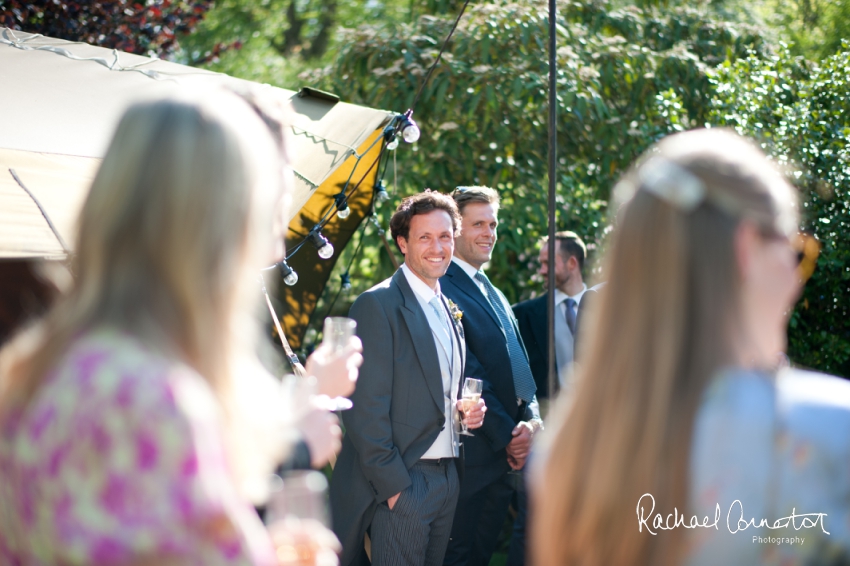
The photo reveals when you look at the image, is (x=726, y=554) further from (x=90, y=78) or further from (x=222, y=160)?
(x=90, y=78)

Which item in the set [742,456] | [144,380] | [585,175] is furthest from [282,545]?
[585,175]

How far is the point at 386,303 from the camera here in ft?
11.4

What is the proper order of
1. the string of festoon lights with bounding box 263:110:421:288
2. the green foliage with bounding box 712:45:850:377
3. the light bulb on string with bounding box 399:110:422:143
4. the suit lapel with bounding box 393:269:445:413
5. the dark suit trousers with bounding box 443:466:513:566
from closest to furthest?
the suit lapel with bounding box 393:269:445:413, the string of festoon lights with bounding box 263:110:421:288, the light bulb on string with bounding box 399:110:422:143, the dark suit trousers with bounding box 443:466:513:566, the green foliage with bounding box 712:45:850:377

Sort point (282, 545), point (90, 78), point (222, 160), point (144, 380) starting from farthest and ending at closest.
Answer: point (90, 78)
point (282, 545)
point (222, 160)
point (144, 380)

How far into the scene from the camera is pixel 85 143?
9.94 feet

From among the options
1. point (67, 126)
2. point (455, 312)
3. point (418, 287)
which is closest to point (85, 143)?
point (67, 126)

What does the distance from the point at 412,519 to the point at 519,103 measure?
3846mm

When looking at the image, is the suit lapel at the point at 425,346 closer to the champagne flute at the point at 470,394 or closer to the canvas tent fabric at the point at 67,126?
the champagne flute at the point at 470,394

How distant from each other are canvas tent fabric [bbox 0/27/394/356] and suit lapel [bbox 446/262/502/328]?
642 mm

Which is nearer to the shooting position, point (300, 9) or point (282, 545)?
point (282, 545)

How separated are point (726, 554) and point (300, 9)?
590 inches

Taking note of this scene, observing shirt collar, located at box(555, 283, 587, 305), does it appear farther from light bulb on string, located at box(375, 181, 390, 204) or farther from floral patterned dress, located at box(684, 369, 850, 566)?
floral patterned dress, located at box(684, 369, 850, 566)

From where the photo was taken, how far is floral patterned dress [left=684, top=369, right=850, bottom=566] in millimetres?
1105

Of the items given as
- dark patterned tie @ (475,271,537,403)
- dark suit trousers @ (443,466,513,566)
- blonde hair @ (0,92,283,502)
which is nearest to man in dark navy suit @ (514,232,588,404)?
dark patterned tie @ (475,271,537,403)
